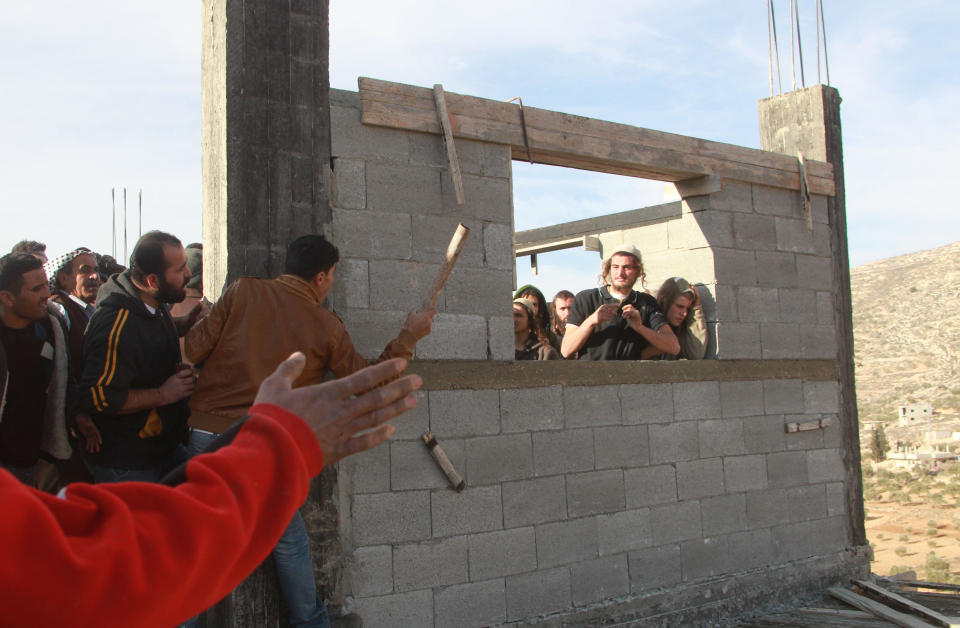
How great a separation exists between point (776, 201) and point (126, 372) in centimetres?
520

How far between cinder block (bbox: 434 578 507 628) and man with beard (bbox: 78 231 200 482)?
6.02 ft

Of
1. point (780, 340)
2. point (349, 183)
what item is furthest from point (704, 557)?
point (349, 183)

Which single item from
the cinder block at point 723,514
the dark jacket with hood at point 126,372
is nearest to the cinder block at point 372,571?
the dark jacket with hood at point 126,372

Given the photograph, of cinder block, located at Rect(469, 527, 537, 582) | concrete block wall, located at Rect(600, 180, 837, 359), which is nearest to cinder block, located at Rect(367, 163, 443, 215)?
cinder block, located at Rect(469, 527, 537, 582)

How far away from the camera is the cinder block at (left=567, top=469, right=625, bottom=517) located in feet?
18.1

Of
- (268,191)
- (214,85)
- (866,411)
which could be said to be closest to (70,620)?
(268,191)

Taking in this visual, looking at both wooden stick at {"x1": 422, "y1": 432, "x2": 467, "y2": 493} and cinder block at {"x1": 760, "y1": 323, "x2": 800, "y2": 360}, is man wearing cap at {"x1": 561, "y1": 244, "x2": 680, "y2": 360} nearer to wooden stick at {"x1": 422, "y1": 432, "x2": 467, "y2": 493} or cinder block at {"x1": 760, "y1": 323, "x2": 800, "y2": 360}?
cinder block at {"x1": 760, "y1": 323, "x2": 800, "y2": 360}

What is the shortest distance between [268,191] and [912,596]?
18.9ft

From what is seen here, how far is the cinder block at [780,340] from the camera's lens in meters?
6.79

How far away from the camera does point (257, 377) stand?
3.74 metres

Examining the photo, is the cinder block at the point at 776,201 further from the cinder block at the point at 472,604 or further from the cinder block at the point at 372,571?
the cinder block at the point at 372,571

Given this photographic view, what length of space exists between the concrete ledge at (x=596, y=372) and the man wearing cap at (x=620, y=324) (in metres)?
0.23

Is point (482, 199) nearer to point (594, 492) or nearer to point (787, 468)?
point (594, 492)

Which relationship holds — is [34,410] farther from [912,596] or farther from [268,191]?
[912,596]
